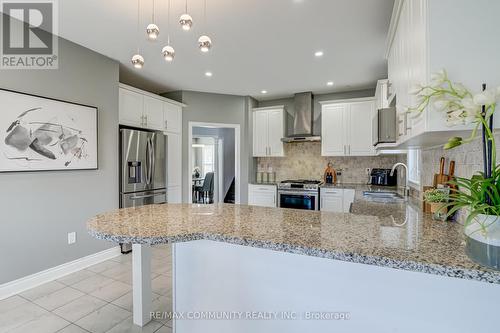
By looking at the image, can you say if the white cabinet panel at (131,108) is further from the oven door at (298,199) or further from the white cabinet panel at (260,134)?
the oven door at (298,199)

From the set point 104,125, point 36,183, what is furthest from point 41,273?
point 104,125

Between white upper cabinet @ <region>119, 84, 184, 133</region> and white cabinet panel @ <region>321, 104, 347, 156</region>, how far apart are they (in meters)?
2.71

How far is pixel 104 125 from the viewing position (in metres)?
3.28

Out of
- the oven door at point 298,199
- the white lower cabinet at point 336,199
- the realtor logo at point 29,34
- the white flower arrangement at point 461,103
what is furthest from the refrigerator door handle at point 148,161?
the white flower arrangement at point 461,103

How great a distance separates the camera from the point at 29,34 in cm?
256

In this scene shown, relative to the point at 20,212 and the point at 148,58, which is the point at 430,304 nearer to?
the point at 20,212

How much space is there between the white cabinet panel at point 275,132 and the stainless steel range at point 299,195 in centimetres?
79

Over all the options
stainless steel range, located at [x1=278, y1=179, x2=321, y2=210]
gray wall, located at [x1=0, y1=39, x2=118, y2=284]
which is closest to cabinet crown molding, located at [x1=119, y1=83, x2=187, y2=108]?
gray wall, located at [x1=0, y1=39, x2=118, y2=284]

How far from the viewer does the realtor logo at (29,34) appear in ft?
7.50

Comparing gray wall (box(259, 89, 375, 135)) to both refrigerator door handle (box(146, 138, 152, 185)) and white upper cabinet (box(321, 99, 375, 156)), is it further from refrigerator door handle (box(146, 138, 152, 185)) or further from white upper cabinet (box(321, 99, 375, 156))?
refrigerator door handle (box(146, 138, 152, 185))

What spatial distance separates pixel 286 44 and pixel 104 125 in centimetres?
253

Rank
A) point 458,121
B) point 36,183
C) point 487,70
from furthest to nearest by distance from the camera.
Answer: point 36,183 → point 487,70 → point 458,121

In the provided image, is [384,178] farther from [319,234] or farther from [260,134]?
[319,234]

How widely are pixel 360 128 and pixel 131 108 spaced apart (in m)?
3.81
